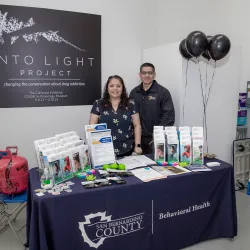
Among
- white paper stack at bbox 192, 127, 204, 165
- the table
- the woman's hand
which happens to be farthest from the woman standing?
the table

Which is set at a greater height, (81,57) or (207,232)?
(81,57)

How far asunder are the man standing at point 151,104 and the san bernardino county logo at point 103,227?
1027 millimetres

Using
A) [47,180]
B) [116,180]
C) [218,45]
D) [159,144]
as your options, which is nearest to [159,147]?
[159,144]

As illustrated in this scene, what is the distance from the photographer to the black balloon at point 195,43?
103 inches

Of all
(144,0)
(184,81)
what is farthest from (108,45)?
(184,81)

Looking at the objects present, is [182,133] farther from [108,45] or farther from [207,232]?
[108,45]

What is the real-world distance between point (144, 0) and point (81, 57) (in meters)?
1.14

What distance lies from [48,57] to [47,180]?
6.04 ft

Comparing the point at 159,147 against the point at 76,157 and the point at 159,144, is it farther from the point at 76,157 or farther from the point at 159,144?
the point at 76,157

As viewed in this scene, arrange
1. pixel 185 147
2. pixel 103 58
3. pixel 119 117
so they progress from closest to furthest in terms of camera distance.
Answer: pixel 185 147 → pixel 119 117 → pixel 103 58

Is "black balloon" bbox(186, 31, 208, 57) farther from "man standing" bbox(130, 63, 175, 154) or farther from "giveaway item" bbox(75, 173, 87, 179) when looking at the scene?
"giveaway item" bbox(75, 173, 87, 179)

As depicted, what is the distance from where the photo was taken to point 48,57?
10.3ft

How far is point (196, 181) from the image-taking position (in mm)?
2064

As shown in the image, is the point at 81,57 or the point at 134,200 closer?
the point at 134,200
